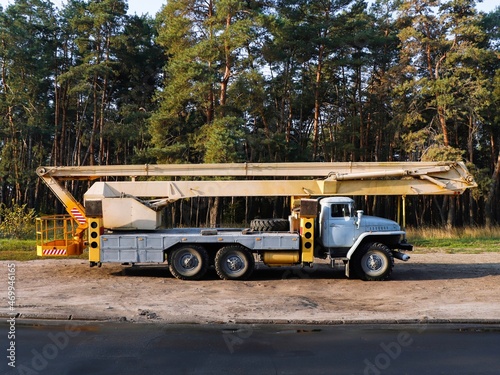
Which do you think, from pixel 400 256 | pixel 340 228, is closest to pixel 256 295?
pixel 340 228

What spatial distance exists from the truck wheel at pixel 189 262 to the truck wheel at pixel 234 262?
1.42 feet

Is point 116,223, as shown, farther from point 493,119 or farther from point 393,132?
point 493,119

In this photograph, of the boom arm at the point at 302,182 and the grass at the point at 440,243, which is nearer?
the boom arm at the point at 302,182

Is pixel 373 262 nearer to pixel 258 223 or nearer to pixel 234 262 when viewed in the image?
pixel 258 223

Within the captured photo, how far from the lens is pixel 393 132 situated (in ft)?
133

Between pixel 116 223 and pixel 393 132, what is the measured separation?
29073 millimetres

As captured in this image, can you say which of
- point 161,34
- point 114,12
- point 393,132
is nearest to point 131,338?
point 161,34

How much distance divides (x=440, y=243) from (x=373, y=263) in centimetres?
A: 1228

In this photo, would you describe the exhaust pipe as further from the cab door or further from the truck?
the cab door

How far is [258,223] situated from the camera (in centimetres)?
1688

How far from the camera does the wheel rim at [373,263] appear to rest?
52.4ft

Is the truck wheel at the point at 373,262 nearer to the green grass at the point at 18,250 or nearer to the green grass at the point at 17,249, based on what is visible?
the green grass at the point at 18,250

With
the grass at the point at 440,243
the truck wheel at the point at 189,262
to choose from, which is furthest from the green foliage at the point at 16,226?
the truck wheel at the point at 189,262

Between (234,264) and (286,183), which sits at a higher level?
(286,183)
